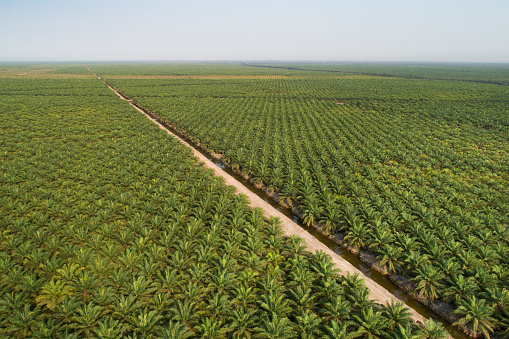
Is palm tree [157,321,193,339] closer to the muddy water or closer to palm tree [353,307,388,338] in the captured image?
palm tree [353,307,388,338]

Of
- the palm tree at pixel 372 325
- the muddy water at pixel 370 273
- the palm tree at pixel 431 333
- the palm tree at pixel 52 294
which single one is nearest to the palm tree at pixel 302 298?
the palm tree at pixel 372 325

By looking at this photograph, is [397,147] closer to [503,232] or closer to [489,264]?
[503,232]

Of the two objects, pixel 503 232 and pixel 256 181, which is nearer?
pixel 503 232

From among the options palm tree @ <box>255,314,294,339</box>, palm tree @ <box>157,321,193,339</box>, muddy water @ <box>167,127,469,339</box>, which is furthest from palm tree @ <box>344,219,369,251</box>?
palm tree @ <box>157,321,193,339</box>

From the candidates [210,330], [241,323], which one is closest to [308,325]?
[241,323]

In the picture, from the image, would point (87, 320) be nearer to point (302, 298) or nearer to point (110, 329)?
point (110, 329)

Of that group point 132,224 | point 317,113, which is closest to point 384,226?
point 132,224

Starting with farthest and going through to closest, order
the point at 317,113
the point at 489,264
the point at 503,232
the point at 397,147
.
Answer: the point at 317,113 → the point at 397,147 → the point at 503,232 → the point at 489,264
